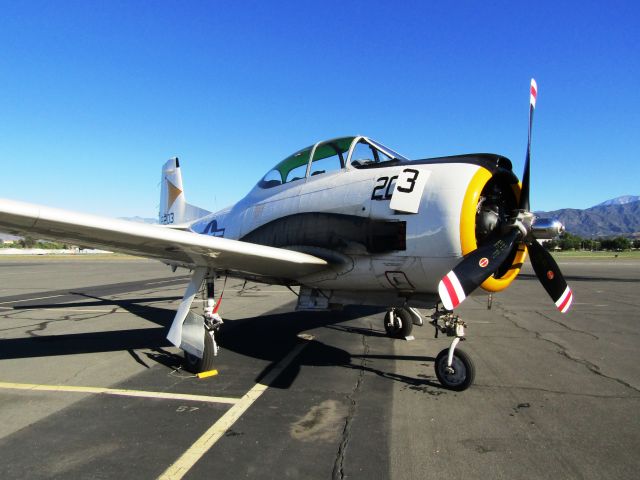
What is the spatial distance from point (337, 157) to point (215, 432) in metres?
3.73

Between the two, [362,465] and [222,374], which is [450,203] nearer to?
[362,465]

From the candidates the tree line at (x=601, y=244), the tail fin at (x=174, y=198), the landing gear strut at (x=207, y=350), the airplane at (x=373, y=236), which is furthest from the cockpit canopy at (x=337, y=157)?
the tree line at (x=601, y=244)

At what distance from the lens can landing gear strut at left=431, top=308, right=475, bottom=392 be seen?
475 centimetres

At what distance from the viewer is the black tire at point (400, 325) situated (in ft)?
25.2

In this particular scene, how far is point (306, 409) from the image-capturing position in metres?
4.22

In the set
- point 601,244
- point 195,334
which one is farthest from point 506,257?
point 601,244

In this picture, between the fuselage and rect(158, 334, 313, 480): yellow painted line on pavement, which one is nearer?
rect(158, 334, 313, 480): yellow painted line on pavement

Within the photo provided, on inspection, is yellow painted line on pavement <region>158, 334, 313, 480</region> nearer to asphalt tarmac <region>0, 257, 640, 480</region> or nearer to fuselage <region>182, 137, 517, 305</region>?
asphalt tarmac <region>0, 257, 640, 480</region>

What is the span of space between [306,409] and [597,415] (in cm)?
289

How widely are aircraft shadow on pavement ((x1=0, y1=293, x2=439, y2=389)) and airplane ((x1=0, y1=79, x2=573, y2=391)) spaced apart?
888 millimetres

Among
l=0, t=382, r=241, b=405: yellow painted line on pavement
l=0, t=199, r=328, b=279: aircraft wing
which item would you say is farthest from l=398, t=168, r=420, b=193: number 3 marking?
l=0, t=382, r=241, b=405: yellow painted line on pavement

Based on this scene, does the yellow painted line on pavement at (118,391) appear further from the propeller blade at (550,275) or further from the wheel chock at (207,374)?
the propeller blade at (550,275)

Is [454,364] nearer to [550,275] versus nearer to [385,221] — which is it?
[550,275]

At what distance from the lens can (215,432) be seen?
369cm
